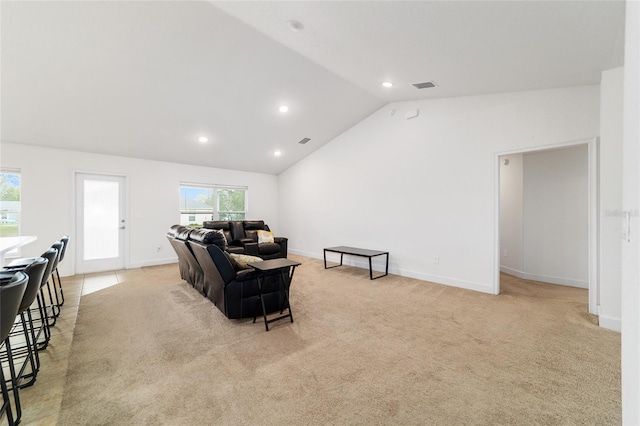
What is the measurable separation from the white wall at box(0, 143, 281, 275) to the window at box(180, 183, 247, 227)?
0.68 feet

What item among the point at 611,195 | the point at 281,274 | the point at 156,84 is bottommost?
the point at 281,274

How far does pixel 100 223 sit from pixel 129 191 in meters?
0.83

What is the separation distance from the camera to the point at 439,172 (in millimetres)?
4672

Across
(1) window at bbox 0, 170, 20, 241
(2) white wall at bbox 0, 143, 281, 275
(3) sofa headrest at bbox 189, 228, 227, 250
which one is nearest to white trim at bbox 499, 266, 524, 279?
(3) sofa headrest at bbox 189, 228, 227, 250

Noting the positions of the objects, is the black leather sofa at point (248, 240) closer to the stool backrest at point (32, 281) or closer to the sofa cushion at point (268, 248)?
the sofa cushion at point (268, 248)

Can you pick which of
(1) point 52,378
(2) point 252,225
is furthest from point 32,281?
(2) point 252,225

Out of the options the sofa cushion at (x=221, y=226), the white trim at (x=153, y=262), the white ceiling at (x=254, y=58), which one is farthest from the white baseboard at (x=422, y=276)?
the white trim at (x=153, y=262)

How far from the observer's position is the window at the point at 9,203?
4711 millimetres

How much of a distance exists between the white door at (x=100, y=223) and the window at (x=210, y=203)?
130 cm

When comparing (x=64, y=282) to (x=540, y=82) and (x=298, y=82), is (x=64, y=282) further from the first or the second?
(x=540, y=82)

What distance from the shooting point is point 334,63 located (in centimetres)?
380

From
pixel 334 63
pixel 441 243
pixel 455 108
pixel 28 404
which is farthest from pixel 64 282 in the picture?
pixel 455 108

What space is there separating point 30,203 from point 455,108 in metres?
7.47

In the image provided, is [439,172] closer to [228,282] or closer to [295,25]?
[295,25]
